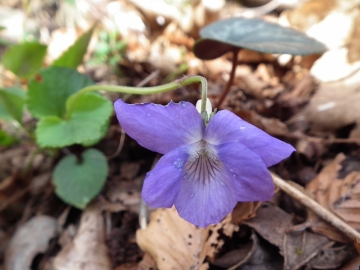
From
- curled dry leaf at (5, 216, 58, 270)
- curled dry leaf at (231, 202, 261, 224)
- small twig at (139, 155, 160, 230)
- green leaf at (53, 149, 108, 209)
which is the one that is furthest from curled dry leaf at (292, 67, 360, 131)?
curled dry leaf at (5, 216, 58, 270)

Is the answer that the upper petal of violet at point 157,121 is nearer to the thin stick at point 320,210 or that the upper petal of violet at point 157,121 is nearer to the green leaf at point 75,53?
the thin stick at point 320,210

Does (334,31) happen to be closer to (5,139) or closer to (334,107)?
(334,107)

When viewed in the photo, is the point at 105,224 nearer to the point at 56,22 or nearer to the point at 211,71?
the point at 211,71

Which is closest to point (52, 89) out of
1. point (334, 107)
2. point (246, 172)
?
point (246, 172)

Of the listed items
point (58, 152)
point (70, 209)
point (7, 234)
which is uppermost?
point (58, 152)

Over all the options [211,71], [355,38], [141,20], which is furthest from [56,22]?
[355,38]
